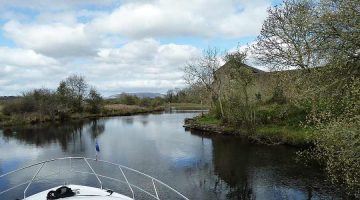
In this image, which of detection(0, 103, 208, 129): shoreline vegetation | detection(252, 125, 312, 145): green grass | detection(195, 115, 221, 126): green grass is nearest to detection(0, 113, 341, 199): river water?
detection(252, 125, 312, 145): green grass

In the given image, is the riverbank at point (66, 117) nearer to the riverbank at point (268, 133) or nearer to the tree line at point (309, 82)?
the tree line at point (309, 82)

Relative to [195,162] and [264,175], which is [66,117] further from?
[264,175]

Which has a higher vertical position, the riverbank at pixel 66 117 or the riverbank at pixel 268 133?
the riverbank at pixel 66 117

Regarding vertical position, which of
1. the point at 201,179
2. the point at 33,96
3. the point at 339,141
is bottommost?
the point at 201,179

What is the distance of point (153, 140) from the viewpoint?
41125 millimetres

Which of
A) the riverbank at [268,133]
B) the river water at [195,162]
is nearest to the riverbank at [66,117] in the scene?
the river water at [195,162]

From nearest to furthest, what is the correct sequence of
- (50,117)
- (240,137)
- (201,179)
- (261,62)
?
(201,179) < (261,62) < (240,137) < (50,117)

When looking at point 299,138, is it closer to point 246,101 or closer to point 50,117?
point 246,101

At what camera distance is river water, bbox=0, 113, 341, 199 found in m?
20.5

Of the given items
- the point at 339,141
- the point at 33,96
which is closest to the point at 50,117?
the point at 33,96

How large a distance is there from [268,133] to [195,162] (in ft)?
36.4

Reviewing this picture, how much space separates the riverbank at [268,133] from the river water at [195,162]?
1.15 meters

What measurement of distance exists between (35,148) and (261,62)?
78.9ft

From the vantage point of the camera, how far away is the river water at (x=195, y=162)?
2052 cm
